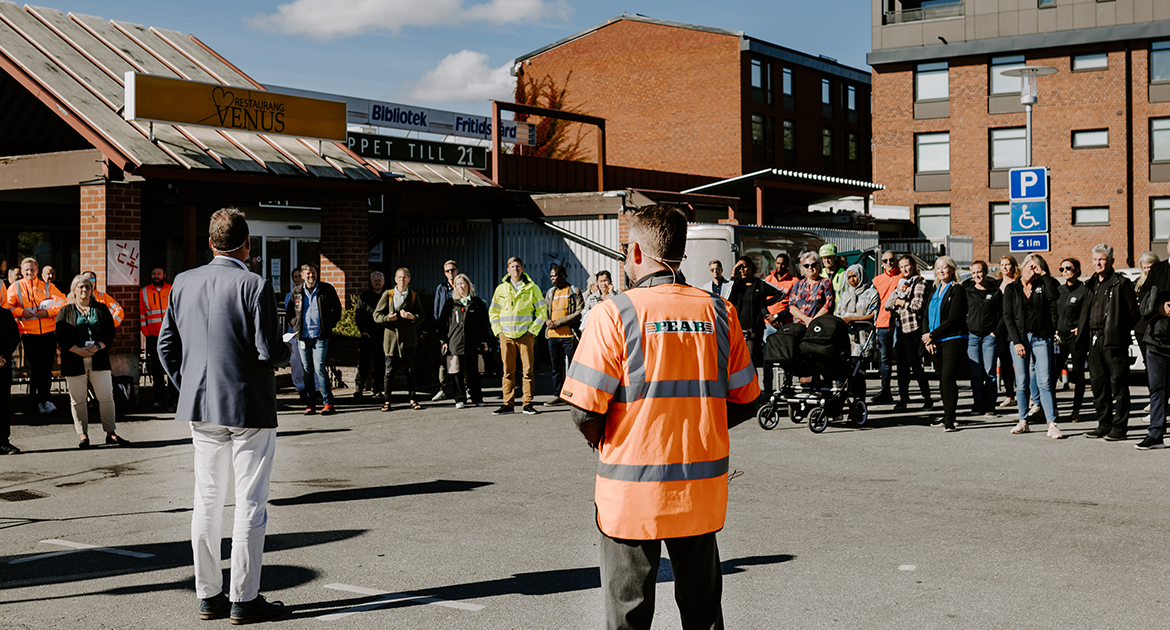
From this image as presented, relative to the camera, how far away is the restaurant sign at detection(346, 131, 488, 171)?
24250mm

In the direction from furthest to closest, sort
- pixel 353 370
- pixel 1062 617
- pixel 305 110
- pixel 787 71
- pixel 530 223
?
pixel 787 71 → pixel 530 223 → pixel 305 110 → pixel 353 370 → pixel 1062 617

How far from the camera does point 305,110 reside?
1730 cm

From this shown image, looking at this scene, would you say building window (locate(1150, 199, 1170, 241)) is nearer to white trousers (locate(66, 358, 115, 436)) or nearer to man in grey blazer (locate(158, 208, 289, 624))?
white trousers (locate(66, 358, 115, 436))

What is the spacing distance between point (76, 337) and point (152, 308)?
10.8 feet

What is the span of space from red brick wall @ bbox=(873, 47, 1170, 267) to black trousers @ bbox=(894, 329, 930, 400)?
97.3 ft

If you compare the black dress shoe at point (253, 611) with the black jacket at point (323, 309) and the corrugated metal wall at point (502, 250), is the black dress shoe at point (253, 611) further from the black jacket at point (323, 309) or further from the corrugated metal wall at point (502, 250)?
the corrugated metal wall at point (502, 250)

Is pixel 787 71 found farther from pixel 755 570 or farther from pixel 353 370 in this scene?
pixel 755 570

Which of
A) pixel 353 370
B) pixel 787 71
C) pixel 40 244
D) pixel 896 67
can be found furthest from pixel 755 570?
pixel 787 71

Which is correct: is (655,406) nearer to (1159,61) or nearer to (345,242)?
(345,242)

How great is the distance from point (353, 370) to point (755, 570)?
11.1 meters

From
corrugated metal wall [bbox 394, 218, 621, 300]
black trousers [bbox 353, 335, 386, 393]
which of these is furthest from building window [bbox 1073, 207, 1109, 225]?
black trousers [bbox 353, 335, 386, 393]

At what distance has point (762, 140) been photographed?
165 feet

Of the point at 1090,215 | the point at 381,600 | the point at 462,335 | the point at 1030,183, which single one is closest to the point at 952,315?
the point at 1030,183

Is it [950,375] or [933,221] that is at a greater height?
[933,221]
